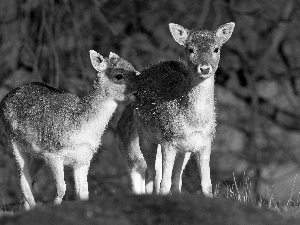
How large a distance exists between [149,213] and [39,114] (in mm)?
4385

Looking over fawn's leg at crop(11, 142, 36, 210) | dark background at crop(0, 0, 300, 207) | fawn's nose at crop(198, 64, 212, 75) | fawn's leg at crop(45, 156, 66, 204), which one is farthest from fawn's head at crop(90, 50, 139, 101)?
dark background at crop(0, 0, 300, 207)

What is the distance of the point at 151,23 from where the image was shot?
19094mm

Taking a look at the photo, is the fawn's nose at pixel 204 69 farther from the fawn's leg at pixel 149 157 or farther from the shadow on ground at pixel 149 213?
the shadow on ground at pixel 149 213

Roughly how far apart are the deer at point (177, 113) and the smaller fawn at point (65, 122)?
1.03 feet

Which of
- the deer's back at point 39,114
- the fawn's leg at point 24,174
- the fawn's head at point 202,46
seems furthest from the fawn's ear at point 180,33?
the fawn's leg at point 24,174

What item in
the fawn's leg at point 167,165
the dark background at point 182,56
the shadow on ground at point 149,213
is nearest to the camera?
the shadow on ground at point 149,213

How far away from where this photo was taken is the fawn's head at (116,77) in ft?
33.2

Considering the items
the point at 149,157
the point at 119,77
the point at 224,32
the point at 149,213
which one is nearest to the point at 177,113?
the point at 119,77

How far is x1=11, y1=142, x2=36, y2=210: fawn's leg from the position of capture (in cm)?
1070

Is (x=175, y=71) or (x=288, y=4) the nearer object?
(x=175, y=71)

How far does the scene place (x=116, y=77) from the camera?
10156mm

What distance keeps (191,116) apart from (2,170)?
368 inches

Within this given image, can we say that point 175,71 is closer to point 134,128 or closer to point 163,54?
point 134,128

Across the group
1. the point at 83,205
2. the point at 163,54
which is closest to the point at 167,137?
the point at 83,205
